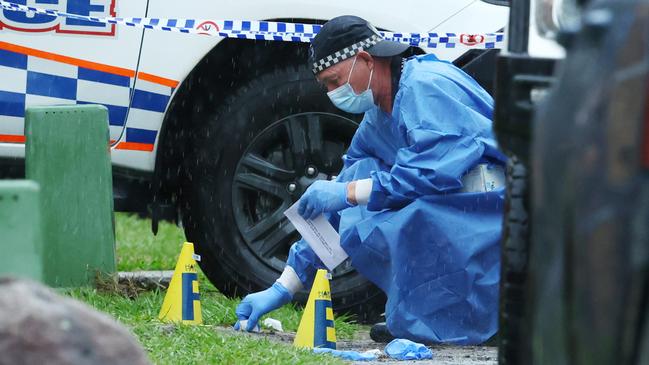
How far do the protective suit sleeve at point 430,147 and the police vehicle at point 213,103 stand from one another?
466mm

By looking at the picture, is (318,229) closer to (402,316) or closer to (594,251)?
(402,316)

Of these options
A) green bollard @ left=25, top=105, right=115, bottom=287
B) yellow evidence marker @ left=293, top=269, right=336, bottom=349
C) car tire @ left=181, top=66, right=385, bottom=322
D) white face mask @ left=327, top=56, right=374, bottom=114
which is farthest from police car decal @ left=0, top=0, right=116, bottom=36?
yellow evidence marker @ left=293, top=269, right=336, bottom=349

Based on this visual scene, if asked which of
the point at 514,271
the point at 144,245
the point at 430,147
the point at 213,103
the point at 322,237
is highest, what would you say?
the point at 213,103

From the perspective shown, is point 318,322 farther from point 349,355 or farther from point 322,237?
point 322,237

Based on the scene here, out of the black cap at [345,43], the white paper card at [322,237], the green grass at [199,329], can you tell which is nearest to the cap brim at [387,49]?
the black cap at [345,43]

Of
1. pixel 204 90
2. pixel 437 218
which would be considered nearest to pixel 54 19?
pixel 204 90

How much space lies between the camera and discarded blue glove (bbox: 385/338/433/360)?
4.46 m

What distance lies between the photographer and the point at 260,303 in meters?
4.78

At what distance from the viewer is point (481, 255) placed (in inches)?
187

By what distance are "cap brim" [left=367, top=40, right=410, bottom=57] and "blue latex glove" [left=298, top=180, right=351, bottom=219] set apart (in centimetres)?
48

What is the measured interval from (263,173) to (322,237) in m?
0.47

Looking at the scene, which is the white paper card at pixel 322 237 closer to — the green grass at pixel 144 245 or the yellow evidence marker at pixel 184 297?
the yellow evidence marker at pixel 184 297

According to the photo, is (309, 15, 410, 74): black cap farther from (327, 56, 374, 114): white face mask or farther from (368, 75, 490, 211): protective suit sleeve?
(368, 75, 490, 211): protective suit sleeve

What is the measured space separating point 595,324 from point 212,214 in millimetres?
3453
